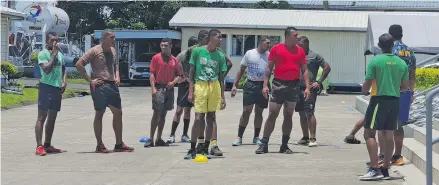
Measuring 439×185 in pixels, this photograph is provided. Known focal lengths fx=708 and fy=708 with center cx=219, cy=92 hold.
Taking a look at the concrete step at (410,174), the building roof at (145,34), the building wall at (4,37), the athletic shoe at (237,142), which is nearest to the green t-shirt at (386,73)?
the concrete step at (410,174)

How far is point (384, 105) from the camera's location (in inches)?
324

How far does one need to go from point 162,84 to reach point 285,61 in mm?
2219

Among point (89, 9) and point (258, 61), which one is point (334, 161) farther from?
point (89, 9)

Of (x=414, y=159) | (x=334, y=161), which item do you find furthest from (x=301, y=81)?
(x=414, y=159)

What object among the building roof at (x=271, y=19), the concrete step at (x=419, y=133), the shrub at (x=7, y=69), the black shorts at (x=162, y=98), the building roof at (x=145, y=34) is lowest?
the concrete step at (x=419, y=133)

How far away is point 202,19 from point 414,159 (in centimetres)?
2528

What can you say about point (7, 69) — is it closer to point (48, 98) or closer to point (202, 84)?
point (48, 98)

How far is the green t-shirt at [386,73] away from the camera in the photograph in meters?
8.22

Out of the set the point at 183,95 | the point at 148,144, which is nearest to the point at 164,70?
the point at 183,95

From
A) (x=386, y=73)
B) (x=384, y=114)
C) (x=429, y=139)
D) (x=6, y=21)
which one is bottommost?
(x=429, y=139)

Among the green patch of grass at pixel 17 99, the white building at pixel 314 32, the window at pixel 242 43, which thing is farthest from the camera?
the window at pixel 242 43

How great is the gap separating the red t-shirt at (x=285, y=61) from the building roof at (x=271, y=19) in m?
22.4

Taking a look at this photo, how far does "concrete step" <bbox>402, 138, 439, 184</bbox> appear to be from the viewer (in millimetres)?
7799

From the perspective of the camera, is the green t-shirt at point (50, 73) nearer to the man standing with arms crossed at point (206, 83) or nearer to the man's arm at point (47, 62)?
the man's arm at point (47, 62)
